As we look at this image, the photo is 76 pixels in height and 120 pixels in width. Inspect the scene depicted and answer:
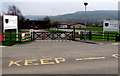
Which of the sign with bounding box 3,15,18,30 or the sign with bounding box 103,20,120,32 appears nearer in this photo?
the sign with bounding box 3,15,18,30

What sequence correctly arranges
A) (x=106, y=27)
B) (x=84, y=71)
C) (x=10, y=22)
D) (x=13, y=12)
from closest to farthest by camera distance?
(x=84, y=71) < (x=10, y=22) < (x=106, y=27) < (x=13, y=12)

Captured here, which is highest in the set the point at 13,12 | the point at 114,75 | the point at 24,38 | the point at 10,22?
the point at 13,12

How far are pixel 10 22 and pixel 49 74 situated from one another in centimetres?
1282

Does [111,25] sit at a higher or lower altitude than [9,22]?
lower

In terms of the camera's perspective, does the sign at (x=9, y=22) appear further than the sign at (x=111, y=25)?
No

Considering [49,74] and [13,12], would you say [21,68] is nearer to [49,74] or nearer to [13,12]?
[49,74]

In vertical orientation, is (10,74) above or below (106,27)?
below

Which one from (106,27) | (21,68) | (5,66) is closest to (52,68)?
(21,68)

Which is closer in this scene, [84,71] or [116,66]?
[84,71]

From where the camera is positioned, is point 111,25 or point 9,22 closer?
point 9,22

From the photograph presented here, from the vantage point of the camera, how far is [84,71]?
7.36 metres

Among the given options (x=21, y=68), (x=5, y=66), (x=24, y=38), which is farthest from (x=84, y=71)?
(x=24, y=38)

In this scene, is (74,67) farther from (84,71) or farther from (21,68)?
(21,68)

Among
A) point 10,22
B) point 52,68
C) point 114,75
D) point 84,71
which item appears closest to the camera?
point 114,75
